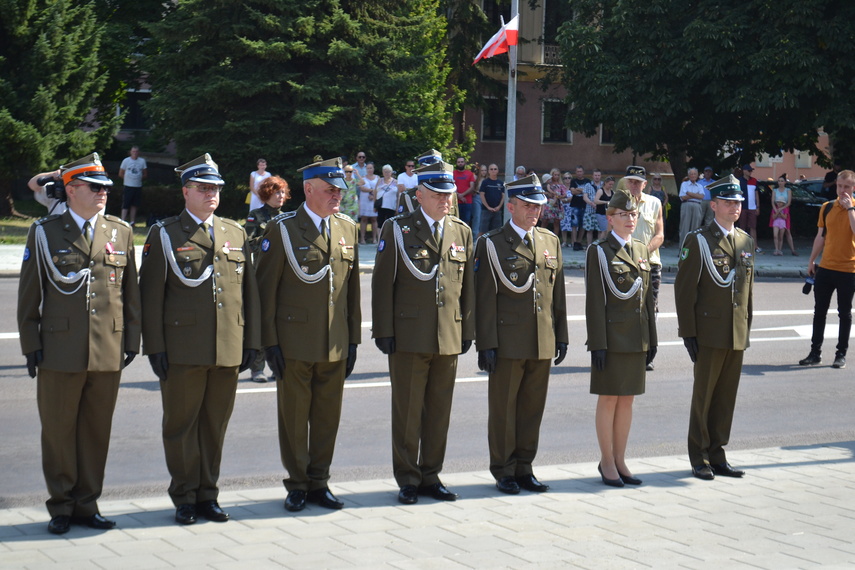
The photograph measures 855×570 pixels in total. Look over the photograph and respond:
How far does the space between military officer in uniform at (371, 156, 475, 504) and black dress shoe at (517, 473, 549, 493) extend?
0.59 metres

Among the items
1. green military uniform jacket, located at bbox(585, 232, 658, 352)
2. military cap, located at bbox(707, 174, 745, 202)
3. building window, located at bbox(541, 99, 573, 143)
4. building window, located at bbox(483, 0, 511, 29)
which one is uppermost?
building window, located at bbox(483, 0, 511, 29)

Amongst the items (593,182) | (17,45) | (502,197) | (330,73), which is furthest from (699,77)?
(17,45)

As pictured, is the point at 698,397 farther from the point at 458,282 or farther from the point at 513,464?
the point at 458,282

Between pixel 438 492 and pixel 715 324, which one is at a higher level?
pixel 715 324

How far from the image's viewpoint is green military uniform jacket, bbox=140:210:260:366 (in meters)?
6.50

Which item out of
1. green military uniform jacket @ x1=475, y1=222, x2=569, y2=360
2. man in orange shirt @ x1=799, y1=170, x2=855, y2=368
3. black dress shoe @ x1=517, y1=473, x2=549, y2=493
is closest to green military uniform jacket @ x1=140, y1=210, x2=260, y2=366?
green military uniform jacket @ x1=475, y1=222, x2=569, y2=360

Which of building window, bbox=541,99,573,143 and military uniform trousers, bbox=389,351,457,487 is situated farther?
building window, bbox=541,99,573,143

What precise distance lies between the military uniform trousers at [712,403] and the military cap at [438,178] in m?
2.37

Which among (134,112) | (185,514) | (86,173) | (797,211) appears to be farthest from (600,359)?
(134,112)

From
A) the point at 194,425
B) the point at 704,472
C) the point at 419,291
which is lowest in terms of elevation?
the point at 704,472

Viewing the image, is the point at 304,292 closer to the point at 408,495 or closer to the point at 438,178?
the point at 438,178

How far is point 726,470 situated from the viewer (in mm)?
7992

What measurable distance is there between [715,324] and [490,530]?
8.52ft

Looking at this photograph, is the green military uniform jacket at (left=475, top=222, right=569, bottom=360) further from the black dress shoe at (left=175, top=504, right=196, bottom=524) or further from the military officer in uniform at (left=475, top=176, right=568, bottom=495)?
the black dress shoe at (left=175, top=504, right=196, bottom=524)
